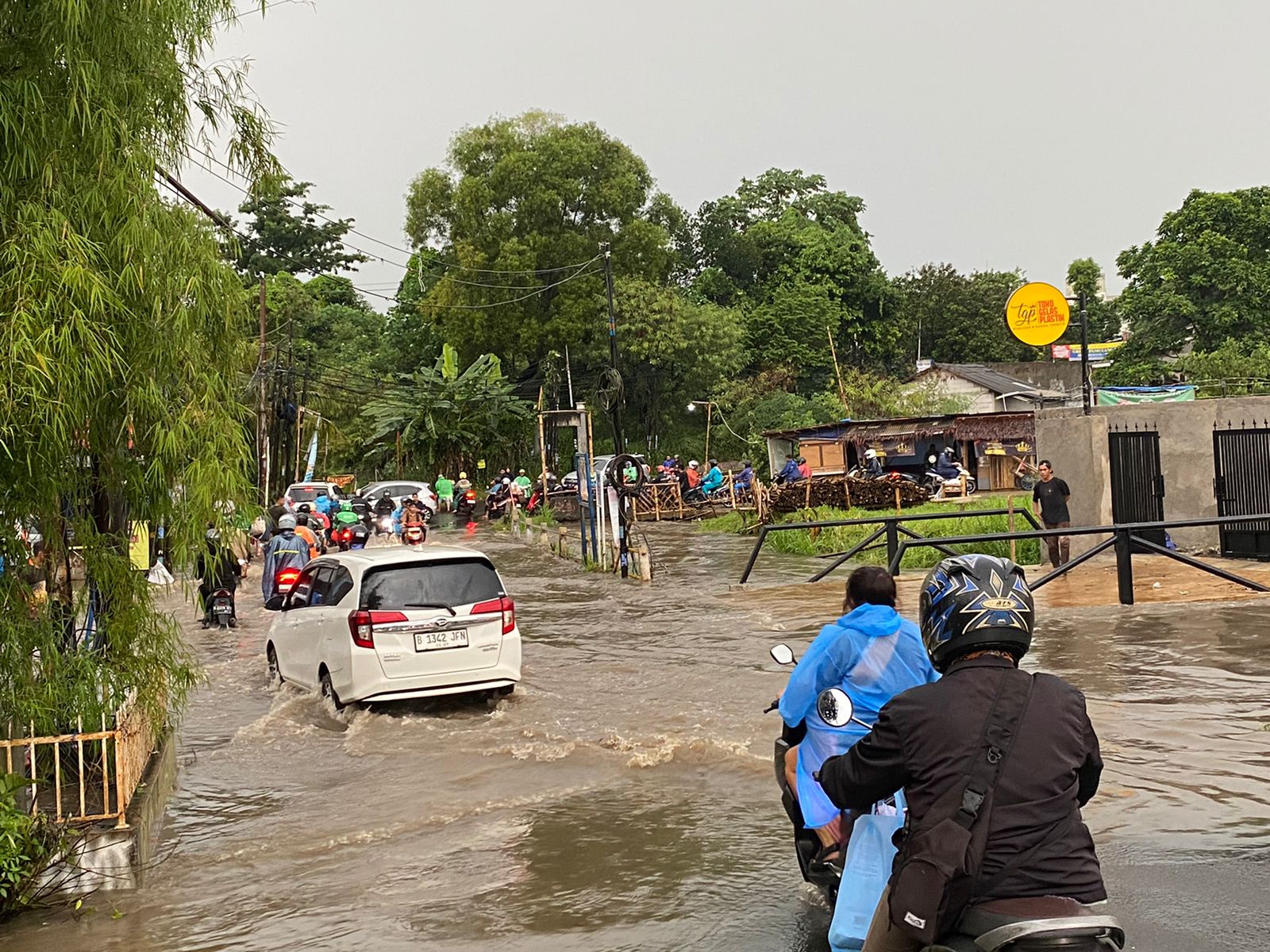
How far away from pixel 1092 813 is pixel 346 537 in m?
19.6

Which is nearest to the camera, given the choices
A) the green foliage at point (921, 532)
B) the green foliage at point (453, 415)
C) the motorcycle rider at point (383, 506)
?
the green foliage at point (921, 532)

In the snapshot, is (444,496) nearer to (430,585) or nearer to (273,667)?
(273,667)

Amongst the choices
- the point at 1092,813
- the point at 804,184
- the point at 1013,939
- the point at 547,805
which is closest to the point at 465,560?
the point at 547,805

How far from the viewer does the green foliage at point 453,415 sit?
163 feet

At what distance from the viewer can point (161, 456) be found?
697cm

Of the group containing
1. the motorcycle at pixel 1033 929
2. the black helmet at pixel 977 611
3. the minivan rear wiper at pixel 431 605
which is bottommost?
the motorcycle at pixel 1033 929

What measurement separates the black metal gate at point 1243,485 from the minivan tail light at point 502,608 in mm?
12381

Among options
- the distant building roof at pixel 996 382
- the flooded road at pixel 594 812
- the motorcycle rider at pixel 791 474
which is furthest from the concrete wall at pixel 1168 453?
the distant building roof at pixel 996 382

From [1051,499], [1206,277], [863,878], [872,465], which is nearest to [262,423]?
[872,465]

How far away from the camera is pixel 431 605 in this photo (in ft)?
36.7

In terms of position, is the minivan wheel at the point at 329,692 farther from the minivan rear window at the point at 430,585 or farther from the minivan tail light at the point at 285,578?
the minivan tail light at the point at 285,578

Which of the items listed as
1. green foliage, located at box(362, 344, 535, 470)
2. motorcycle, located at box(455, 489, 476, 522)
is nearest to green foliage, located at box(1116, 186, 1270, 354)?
green foliage, located at box(362, 344, 535, 470)

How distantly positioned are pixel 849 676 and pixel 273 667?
10130 mm

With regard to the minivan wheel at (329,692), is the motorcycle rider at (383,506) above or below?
above
